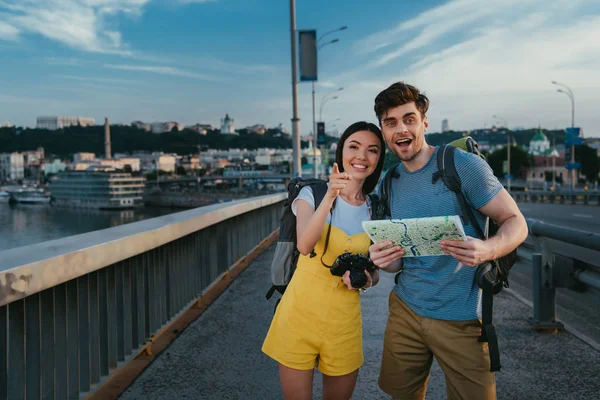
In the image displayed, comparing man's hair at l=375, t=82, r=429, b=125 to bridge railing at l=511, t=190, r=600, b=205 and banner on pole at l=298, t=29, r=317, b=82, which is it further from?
bridge railing at l=511, t=190, r=600, b=205

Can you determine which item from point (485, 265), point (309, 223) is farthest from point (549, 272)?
point (309, 223)

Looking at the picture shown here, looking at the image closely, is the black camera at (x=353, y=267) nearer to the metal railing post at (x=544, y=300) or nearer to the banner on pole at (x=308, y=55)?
the metal railing post at (x=544, y=300)

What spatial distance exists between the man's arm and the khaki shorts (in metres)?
0.40

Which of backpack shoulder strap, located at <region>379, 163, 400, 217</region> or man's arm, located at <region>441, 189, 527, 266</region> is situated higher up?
backpack shoulder strap, located at <region>379, 163, 400, 217</region>

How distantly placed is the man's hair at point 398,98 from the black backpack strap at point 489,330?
87 centimetres

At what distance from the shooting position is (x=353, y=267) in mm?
2549

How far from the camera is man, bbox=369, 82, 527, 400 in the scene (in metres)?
2.43

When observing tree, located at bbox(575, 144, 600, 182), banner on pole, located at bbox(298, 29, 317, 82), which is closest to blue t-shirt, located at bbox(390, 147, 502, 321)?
banner on pole, located at bbox(298, 29, 317, 82)

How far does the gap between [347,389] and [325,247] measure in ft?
2.29

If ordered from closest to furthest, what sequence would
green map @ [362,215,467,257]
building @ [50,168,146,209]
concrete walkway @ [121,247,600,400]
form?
green map @ [362,215,467,257] < concrete walkway @ [121,247,600,400] < building @ [50,168,146,209]

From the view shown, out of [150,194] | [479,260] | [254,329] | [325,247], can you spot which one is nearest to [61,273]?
Result: [325,247]

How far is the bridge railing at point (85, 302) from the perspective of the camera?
257 centimetres

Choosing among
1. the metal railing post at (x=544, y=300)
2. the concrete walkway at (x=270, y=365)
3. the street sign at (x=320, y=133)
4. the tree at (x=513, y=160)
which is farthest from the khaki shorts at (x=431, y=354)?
the tree at (x=513, y=160)

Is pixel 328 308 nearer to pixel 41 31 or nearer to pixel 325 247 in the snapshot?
pixel 325 247
